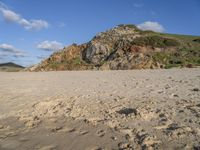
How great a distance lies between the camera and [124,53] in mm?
35062

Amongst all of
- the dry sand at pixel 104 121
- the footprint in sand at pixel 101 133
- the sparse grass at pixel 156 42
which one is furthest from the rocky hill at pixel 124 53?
the footprint in sand at pixel 101 133

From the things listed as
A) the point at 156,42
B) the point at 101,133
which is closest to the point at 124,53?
the point at 156,42

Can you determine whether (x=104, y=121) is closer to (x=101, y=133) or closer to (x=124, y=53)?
(x=101, y=133)

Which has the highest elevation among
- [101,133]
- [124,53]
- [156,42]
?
[156,42]

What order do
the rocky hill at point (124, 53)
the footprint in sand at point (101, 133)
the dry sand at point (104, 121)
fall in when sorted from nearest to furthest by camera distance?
the dry sand at point (104, 121) < the footprint in sand at point (101, 133) < the rocky hill at point (124, 53)

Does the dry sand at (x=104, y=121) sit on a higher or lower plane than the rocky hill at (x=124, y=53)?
lower

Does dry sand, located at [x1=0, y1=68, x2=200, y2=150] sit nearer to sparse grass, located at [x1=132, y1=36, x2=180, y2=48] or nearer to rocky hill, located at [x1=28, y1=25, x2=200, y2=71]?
rocky hill, located at [x1=28, y1=25, x2=200, y2=71]

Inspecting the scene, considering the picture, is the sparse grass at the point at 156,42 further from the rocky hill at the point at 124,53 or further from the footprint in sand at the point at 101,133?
the footprint in sand at the point at 101,133

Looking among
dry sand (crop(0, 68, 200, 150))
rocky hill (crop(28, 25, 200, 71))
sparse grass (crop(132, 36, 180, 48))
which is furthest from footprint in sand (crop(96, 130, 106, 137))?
sparse grass (crop(132, 36, 180, 48))

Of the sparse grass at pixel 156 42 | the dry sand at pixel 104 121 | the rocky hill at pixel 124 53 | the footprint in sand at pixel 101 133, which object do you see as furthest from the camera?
the sparse grass at pixel 156 42

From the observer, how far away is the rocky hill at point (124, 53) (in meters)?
31.7

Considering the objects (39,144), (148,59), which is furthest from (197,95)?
(148,59)

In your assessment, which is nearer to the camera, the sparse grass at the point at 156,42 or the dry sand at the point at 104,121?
the dry sand at the point at 104,121

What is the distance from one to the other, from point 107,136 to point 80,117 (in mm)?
1829
